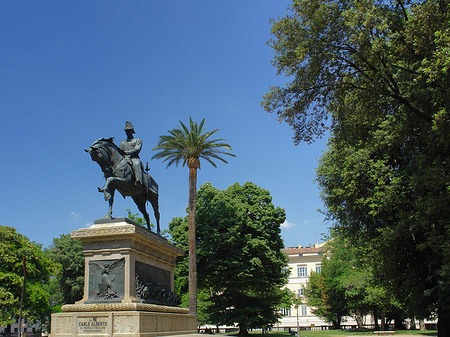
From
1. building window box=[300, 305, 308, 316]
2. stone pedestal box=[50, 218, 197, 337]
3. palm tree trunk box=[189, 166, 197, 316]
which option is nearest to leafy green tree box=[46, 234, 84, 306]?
palm tree trunk box=[189, 166, 197, 316]

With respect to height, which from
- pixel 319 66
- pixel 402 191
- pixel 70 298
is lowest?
pixel 70 298

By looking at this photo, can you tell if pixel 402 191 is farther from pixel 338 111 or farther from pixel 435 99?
pixel 435 99

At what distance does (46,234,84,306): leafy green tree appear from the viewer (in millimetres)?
48625

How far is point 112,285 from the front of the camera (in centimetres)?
1134

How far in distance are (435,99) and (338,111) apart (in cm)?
471

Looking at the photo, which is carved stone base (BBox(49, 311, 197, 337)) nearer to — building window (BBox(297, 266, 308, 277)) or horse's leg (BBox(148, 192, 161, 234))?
horse's leg (BBox(148, 192, 161, 234))

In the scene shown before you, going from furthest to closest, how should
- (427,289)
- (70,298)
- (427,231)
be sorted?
1. (70,298)
2. (427,289)
3. (427,231)

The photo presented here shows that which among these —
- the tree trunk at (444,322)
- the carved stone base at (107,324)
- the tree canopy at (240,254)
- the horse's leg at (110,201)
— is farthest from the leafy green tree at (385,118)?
A: the tree canopy at (240,254)

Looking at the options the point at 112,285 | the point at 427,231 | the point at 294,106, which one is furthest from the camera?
the point at 427,231

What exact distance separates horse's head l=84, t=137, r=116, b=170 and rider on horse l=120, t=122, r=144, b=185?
60cm

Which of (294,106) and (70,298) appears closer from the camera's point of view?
(294,106)

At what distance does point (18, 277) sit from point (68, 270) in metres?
10.9

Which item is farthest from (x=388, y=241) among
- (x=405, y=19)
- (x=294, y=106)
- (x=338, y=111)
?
(x=405, y=19)

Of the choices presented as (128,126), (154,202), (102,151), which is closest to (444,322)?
(154,202)
